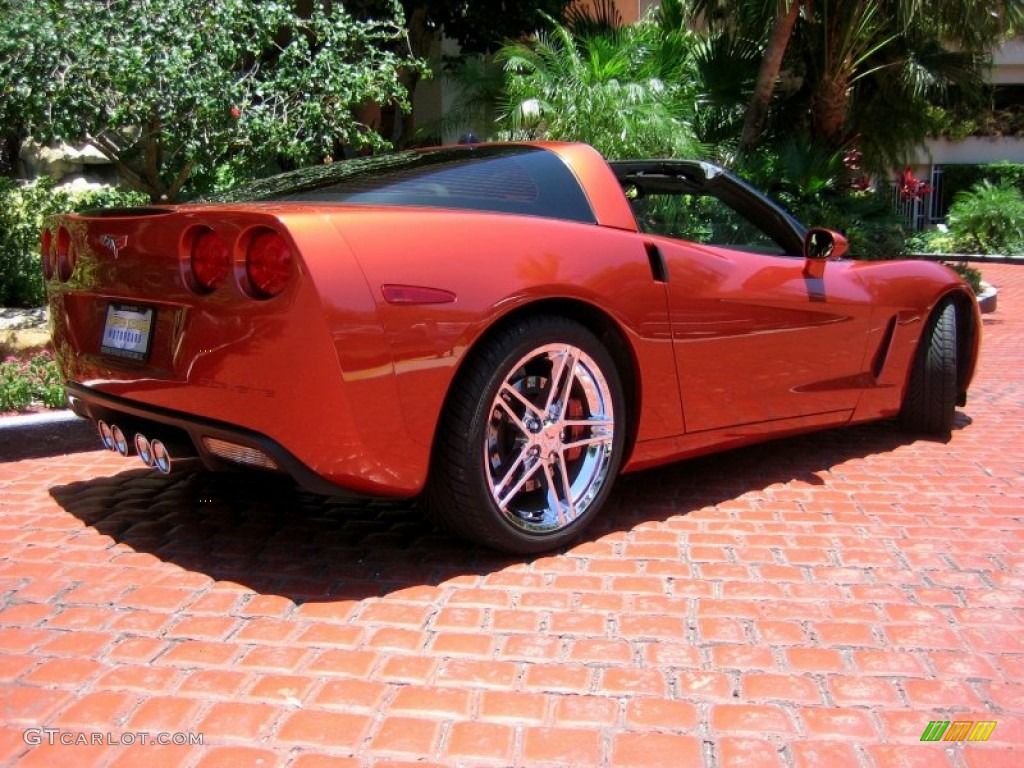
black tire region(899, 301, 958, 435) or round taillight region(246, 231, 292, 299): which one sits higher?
round taillight region(246, 231, 292, 299)

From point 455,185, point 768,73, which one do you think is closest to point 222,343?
point 455,185

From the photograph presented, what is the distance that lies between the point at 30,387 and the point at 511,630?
11.6ft

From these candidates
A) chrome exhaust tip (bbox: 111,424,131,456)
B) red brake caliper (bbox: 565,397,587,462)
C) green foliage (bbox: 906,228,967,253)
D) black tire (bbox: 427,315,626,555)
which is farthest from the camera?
green foliage (bbox: 906,228,967,253)

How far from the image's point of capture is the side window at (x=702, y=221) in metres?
4.21

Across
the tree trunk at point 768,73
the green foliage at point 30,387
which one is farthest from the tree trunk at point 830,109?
the green foliage at point 30,387

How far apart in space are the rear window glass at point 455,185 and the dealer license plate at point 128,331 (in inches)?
21.7

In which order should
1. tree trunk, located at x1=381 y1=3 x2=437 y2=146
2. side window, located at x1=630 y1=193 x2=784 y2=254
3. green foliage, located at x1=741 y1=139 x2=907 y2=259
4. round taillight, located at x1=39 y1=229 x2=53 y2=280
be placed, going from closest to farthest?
round taillight, located at x1=39 y1=229 x2=53 y2=280
side window, located at x1=630 y1=193 x2=784 y2=254
green foliage, located at x1=741 y1=139 x2=907 y2=259
tree trunk, located at x1=381 y1=3 x2=437 y2=146

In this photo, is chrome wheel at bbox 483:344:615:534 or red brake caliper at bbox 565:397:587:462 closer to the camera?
chrome wheel at bbox 483:344:615:534

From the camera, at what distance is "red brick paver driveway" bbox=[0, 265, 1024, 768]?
89.2 inches

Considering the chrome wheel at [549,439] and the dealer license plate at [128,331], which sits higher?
the dealer license plate at [128,331]

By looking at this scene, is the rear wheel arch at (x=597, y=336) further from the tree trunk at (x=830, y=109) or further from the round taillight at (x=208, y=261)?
the tree trunk at (x=830, y=109)

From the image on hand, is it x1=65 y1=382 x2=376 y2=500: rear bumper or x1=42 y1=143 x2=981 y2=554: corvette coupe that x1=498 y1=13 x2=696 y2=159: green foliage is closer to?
x1=42 y1=143 x2=981 y2=554: corvette coupe

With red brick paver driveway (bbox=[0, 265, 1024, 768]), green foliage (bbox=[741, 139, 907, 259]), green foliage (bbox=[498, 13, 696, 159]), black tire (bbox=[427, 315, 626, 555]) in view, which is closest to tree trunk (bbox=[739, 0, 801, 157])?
green foliage (bbox=[741, 139, 907, 259])

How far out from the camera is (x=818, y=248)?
167 inches
